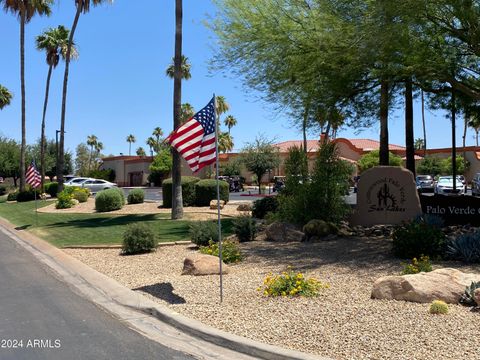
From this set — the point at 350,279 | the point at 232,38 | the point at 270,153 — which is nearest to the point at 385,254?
the point at 350,279

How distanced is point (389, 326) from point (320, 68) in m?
8.69

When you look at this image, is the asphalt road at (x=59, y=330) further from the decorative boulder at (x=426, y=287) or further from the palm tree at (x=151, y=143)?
the palm tree at (x=151, y=143)

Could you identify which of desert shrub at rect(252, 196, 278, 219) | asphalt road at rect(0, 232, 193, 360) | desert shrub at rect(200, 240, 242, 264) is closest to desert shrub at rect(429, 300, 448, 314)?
asphalt road at rect(0, 232, 193, 360)

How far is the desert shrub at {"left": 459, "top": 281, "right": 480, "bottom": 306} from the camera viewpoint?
21.7 ft

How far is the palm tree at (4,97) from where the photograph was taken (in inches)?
2239

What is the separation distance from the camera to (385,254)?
10.8 meters

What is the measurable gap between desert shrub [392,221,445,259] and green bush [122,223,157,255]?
5.68 metres

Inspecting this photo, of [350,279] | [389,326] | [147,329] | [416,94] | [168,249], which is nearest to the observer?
[389,326]

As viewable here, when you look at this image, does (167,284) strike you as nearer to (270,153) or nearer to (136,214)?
(136,214)

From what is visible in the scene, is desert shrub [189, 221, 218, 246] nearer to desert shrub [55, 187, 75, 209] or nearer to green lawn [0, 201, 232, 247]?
green lawn [0, 201, 232, 247]

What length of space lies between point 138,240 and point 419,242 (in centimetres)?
625

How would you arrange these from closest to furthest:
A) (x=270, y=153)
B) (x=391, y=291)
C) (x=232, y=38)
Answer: (x=391, y=291) < (x=232, y=38) < (x=270, y=153)

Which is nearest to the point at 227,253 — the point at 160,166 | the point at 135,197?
the point at 135,197

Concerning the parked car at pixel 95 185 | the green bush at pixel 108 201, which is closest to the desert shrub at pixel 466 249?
the green bush at pixel 108 201
